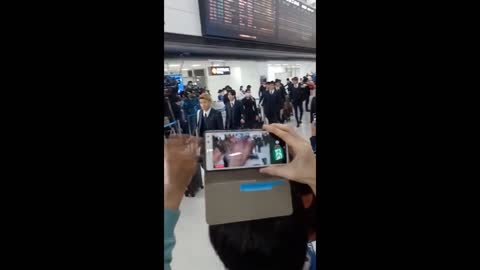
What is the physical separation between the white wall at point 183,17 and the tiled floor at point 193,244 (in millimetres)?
535

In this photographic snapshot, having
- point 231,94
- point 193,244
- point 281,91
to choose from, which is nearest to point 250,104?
point 231,94

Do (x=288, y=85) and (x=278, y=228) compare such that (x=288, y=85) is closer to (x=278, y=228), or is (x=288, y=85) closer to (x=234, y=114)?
(x=234, y=114)

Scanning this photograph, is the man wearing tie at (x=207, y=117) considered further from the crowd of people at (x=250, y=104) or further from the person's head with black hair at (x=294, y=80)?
the person's head with black hair at (x=294, y=80)

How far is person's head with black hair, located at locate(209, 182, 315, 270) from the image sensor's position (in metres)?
0.82

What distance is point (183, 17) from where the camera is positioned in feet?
3.63

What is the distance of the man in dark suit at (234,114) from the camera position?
187 cm

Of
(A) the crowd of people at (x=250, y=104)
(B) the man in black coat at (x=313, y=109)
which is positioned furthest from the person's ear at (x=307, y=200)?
(A) the crowd of people at (x=250, y=104)

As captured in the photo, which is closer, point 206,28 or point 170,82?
point 170,82
